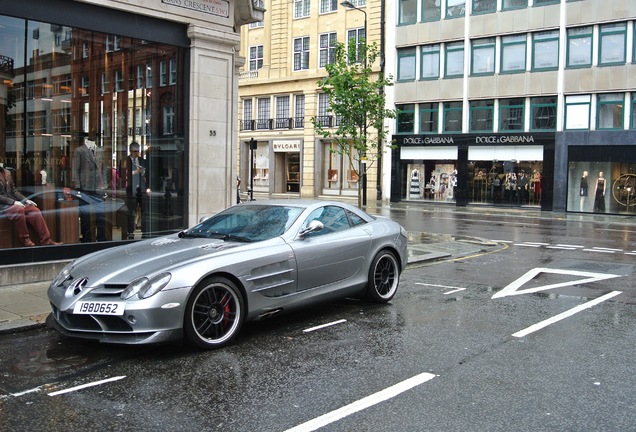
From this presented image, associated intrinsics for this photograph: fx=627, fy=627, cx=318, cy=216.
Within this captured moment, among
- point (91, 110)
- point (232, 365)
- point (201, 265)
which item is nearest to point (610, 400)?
point (232, 365)

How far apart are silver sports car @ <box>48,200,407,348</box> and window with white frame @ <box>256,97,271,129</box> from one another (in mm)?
40725

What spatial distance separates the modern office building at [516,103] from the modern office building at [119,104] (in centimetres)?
2562

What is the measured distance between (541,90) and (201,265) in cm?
3299

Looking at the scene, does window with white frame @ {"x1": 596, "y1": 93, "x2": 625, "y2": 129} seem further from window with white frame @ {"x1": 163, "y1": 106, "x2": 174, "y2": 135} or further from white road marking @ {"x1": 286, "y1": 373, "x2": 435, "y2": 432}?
white road marking @ {"x1": 286, "y1": 373, "x2": 435, "y2": 432}

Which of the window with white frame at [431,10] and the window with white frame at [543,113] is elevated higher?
the window with white frame at [431,10]

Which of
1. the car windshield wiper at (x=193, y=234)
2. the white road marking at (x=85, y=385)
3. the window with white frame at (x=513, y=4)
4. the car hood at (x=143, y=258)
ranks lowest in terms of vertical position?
the white road marking at (x=85, y=385)

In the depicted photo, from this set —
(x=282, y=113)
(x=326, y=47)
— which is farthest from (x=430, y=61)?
(x=282, y=113)

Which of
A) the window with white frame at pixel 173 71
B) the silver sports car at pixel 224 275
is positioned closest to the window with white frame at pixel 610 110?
the window with white frame at pixel 173 71

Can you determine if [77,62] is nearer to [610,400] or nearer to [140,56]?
[140,56]

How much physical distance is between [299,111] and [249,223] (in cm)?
3935

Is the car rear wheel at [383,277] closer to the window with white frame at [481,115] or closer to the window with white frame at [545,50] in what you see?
the window with white frame at [545,50]

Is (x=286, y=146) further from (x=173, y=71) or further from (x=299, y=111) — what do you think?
(x=173, y=71)

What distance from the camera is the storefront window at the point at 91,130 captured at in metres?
10.7

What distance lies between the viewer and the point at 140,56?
12164 mm
